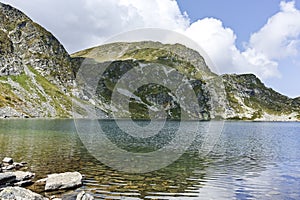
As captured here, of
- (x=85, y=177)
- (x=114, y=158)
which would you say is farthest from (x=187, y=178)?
(x=114, y=158)

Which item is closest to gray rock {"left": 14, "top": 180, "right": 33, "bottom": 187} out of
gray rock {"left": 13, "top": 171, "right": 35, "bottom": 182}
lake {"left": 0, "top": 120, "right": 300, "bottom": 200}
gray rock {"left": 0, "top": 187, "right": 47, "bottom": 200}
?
gray rock {"left": 13, "top": 171, "right": 35, "bottom": 182}

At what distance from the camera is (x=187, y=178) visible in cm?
3656

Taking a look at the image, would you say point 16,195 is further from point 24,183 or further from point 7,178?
point 7,178

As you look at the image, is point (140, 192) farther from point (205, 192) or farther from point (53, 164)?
point (53, 164)

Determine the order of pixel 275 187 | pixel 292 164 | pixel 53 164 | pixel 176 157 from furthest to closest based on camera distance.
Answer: pixel 176 157 → pixel 292 164 → pixel 53 164 → pixel 275 187

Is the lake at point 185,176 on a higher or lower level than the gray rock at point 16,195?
lower

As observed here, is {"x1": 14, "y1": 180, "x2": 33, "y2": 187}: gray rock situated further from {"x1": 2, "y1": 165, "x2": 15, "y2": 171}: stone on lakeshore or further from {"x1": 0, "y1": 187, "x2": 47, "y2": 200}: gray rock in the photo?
{"x1": 2, "y1": 165, "x2": 15, "y2": 171}: stone on lakeshore

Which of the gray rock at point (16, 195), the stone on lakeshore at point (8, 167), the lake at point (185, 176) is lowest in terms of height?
the lake at point (185, 176)

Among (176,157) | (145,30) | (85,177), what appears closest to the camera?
(85,177)

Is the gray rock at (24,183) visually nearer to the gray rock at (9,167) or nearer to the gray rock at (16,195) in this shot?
the gray rock at (16,195)

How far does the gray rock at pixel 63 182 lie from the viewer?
1148 inches

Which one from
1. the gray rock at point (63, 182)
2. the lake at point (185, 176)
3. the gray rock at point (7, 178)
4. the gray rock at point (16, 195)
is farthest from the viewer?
the gray rock at point (7, 178)

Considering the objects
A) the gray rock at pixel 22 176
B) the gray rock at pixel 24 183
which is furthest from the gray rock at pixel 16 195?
the gray rock at pixel 22 176

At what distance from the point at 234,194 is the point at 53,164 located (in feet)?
83.2
